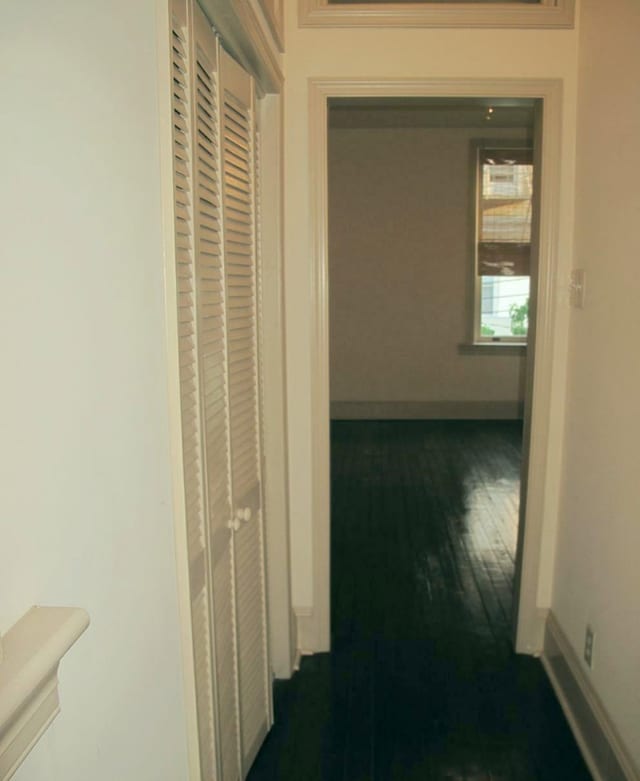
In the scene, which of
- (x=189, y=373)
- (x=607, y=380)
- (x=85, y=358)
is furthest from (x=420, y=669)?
(x=85, y=358)

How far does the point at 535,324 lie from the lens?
2600 millimetres

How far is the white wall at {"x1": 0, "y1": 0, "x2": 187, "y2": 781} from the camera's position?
2.93 feet

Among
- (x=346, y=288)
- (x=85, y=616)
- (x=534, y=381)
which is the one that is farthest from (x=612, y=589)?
(x=346, y=288)

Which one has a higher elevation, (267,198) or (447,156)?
(447,156)

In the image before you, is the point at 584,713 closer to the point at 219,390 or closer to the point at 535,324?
the point at 535,324

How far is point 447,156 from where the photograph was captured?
7035 mm

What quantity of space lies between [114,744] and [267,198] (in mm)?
1792

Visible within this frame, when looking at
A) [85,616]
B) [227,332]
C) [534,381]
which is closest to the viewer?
[85,616]

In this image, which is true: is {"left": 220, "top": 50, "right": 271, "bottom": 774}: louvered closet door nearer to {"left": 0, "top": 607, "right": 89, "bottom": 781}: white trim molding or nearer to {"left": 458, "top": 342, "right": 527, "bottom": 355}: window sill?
{"left": 0, "top": 607, "right": 89, "bottom": 781}: white trim molding

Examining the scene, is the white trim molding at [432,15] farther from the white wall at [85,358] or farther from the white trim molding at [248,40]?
the white wall at [85,358]

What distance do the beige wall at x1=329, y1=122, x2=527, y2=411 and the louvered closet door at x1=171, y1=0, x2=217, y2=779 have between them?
5693 mm

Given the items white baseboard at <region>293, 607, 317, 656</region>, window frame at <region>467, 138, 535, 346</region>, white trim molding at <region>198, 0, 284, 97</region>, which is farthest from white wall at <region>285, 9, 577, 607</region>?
window frame at <region>467, 138, 535, 346</region>

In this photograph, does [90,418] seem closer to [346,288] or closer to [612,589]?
[612,589]

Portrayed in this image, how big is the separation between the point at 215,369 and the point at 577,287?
1.42 m
